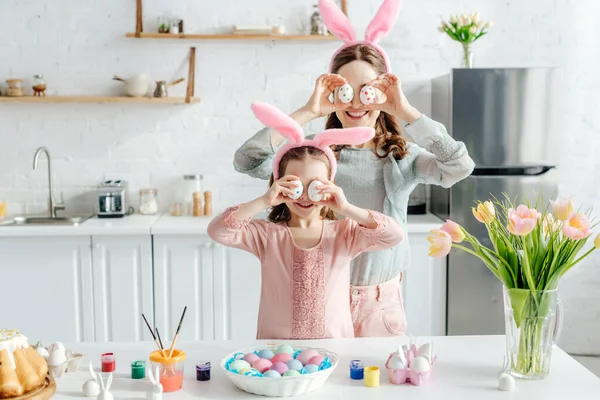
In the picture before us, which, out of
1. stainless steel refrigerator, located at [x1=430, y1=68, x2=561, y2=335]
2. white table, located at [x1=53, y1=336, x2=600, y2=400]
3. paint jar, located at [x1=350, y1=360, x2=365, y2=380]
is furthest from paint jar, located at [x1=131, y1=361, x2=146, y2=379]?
stainless steel refrigerator, located at [x1=430, y1=68, x2=561, y2=335]

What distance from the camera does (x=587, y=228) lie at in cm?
140

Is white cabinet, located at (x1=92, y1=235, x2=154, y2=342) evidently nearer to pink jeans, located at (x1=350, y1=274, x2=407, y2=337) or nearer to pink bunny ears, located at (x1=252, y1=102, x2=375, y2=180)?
pink jeans, located at (x1=350, y1=274, x2=407, y2=337)

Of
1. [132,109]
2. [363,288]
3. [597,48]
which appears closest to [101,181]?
[132,109]

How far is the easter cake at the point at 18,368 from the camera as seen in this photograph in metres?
1.24

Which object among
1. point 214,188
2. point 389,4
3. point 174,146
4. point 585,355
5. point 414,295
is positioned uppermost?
point 389,4

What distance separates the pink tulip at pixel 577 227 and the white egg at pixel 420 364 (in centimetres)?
39

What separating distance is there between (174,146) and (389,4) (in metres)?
2.11

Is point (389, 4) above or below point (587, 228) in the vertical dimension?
above

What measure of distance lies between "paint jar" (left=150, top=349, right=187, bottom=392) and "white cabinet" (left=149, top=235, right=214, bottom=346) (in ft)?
5.92

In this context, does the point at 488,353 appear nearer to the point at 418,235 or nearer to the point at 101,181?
the point at 418,235

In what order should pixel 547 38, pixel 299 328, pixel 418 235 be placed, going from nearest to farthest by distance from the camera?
pixel 299 328, pixel 418 235, pixel 547 38

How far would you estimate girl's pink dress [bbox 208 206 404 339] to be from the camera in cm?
174

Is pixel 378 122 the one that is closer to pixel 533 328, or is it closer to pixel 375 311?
pixel 375 311

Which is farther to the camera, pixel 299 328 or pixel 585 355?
pixel 585 355
